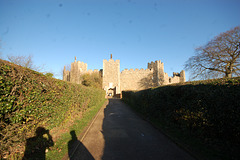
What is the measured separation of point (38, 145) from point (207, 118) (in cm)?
535

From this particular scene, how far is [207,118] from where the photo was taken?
12.5 feet

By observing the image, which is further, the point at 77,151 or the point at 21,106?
the point at 77,151

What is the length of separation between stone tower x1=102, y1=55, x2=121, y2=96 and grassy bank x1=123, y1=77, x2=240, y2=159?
29.5 meters

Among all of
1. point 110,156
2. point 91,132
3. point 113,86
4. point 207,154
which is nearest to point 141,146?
point 110,156

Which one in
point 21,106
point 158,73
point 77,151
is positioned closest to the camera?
point 21,106

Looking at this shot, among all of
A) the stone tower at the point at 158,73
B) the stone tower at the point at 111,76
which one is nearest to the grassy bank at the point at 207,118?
the stone tower at the point at 111,76

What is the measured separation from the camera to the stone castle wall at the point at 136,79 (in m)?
37.2

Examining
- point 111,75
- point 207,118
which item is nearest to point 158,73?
point 111,75

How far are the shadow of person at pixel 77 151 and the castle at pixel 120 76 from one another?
29.5m

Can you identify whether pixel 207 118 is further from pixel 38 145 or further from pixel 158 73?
pixel 158 73

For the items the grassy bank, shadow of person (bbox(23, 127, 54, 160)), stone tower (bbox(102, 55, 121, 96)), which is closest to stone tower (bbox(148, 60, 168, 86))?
Result: stone tower (bbox(102, 55, 121, 96))

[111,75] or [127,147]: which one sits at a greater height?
[111,75]

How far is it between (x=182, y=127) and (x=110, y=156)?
11.0 ft

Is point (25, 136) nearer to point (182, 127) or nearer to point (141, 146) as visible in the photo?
point (141, 146)
